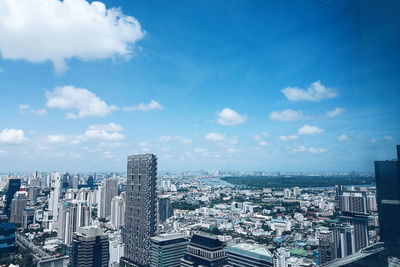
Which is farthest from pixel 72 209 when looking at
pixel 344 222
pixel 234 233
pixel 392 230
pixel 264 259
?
pixel 392 230

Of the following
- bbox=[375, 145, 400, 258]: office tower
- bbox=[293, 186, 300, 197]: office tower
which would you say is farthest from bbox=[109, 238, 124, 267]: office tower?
bbox=[293, 186, 300, 197]: office tower

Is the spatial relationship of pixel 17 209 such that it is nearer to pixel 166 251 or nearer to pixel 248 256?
pixel 166 251

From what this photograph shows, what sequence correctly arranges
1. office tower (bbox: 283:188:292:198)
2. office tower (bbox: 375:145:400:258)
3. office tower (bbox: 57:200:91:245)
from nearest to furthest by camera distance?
1. office tower (bbox: 375:145:400:258)
2. office tower (bbox: 57:200:91:245)
3. office tower (bbox: 283:188:292:198)

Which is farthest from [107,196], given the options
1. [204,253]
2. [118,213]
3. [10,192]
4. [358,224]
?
[358,224]

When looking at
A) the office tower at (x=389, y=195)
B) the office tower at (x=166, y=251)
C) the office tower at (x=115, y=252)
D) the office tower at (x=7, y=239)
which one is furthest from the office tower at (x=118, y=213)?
the office tower at (x=389, y=195)

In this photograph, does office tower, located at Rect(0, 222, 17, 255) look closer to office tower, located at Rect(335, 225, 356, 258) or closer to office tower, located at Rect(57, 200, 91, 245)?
office tower, located at Rect(57, 200, 91, 245)
